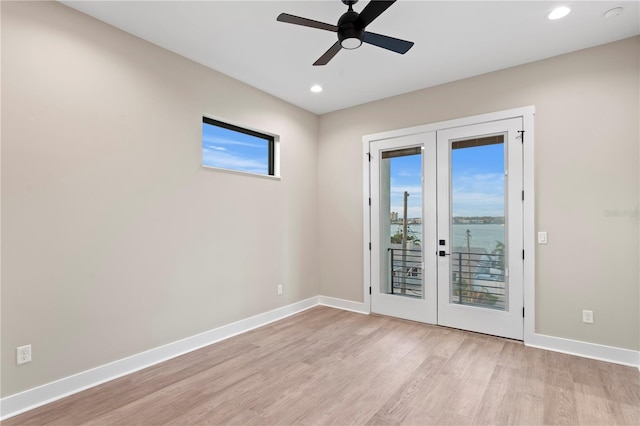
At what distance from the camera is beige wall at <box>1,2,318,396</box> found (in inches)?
88.0

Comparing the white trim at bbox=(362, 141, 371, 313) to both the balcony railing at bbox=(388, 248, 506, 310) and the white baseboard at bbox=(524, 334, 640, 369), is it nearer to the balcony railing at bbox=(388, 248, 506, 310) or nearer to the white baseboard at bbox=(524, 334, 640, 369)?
the balcony railing at bbox=(388, 248, 506, 310)

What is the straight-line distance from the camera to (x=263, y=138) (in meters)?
4.25

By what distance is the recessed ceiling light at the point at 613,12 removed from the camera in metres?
2.47

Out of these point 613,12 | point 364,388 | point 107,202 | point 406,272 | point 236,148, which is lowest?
point 364,388

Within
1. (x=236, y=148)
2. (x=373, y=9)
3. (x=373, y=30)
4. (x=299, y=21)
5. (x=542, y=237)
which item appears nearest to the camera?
(x=373, y=9)

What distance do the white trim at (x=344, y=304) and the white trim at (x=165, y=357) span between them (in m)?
0.87

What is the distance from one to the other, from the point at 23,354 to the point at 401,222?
3.82 m

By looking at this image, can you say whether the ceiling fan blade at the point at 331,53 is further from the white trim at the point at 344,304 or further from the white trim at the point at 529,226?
the white trim at the point at 344,304

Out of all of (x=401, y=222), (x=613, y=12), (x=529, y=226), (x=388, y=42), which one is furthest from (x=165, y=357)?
(x=613, y=12)

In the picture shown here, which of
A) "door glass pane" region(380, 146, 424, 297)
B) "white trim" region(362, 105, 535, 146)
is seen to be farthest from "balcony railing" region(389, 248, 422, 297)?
"white trim" region(362, 105, 535, 146)

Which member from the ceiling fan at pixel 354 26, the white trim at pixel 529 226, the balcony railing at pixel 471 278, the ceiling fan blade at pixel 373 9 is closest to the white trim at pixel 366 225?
the balcony railing at pixel 471 278

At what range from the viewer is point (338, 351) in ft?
10.5

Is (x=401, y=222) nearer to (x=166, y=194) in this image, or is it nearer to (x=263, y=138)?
(x=263, y=138)

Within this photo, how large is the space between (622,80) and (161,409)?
471 cm
